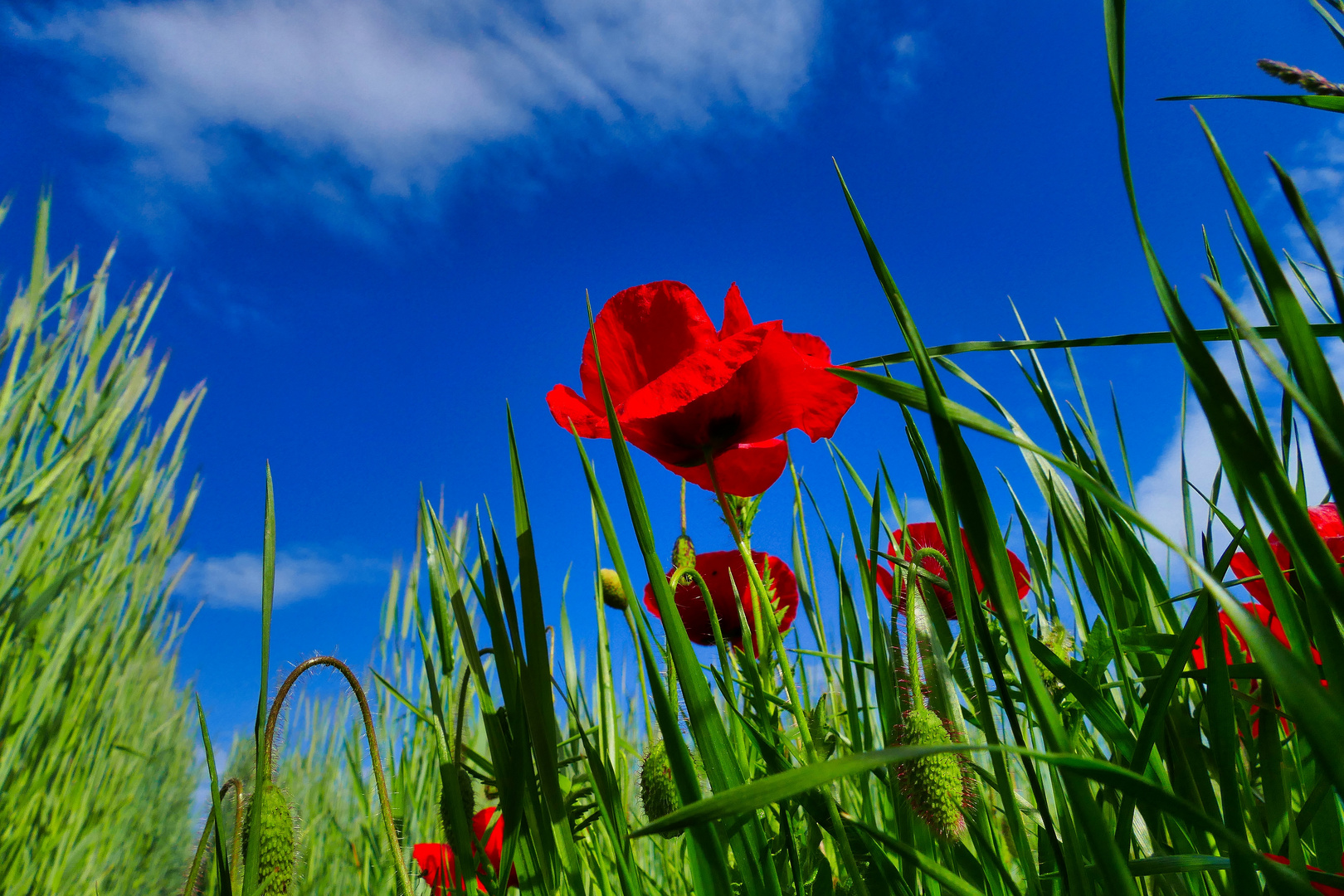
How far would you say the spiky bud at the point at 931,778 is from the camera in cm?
34

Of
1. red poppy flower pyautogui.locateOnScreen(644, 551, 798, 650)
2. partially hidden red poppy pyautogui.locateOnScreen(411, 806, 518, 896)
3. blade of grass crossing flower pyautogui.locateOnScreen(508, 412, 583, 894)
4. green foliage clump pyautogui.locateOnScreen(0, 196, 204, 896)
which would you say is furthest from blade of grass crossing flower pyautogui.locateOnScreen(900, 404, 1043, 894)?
green foliage clump pyautogui.locateOnScreen(0, 196, 204, 896)

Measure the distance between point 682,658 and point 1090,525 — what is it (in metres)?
0.28

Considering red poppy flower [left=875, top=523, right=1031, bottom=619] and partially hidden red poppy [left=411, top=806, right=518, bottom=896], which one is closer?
red poppy flower [left=875, top=523, right=1031, bottom=619]

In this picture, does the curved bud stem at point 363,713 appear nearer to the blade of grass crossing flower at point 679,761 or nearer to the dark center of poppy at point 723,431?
the blade of grass crossing flower at point 679,761

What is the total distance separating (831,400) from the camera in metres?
0.61

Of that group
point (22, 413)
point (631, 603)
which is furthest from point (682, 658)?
point (22, 413)

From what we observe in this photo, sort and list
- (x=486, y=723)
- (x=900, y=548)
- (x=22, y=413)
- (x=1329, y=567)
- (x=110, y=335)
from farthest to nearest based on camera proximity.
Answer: (x=110, y=335), (x=22, y=413), (x=900, y=548), (x=486, y=723), (x=1329, y=567)

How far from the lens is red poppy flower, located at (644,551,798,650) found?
0.77 meters

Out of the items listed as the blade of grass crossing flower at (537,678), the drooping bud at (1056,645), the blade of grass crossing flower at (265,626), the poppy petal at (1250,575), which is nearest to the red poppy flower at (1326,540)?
the poppy petal at (1250,575)

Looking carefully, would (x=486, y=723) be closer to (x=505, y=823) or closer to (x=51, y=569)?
(x=505, y=823)

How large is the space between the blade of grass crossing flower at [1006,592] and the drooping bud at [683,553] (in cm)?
46

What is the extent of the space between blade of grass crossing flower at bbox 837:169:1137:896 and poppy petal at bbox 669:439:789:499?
454mm

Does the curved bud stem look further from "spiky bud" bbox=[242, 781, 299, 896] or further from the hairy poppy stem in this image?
the hairy poppy stem

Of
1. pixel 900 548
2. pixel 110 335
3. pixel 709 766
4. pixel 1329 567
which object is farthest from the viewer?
pixel 110 335
